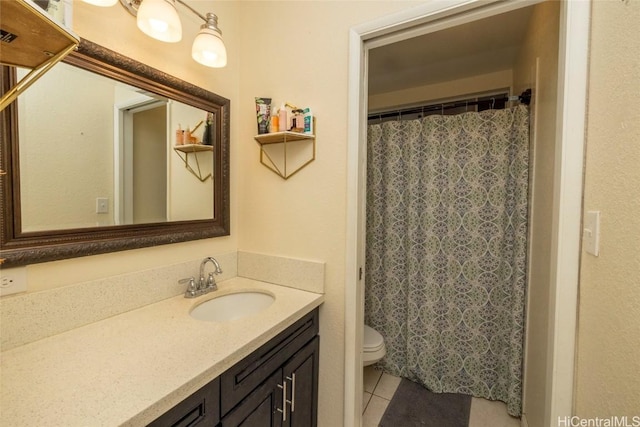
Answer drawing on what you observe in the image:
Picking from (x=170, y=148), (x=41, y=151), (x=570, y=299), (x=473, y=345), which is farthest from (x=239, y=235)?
(x=473, y=345)

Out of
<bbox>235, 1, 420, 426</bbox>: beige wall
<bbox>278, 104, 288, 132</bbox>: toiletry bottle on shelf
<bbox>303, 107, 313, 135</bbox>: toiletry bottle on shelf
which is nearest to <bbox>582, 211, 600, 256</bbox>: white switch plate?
<bbox>235, 1, 420, 426</bbox>: beige wall

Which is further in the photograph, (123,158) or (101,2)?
(123,158)

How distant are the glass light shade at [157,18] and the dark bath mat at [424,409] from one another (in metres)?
2.21

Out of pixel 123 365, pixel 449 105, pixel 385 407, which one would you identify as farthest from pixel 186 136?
pixel 385 407

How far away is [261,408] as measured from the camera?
92 centimetres

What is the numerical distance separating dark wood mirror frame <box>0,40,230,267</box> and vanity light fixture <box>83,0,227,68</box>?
147 mm

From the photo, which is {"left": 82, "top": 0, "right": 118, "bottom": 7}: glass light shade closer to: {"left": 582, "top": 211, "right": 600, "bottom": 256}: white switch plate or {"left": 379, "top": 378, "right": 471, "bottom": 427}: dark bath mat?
{"left": 582, "top": 211, "right": 600, "bottom": 256}: white switch plate

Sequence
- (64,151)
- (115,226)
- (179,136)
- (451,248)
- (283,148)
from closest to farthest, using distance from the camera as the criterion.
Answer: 1. (64,151)
2. (115,226)
3. (179,136)
4. (283,148)
5. (451,248)

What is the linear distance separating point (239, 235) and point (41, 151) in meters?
0.88

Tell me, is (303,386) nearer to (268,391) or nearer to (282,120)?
(268,391)

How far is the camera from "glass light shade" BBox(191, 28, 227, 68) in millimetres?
1105

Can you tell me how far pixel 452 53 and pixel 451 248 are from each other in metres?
1.46

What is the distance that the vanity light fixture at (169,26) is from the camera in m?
0.94

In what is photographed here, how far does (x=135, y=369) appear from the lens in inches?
27.1
